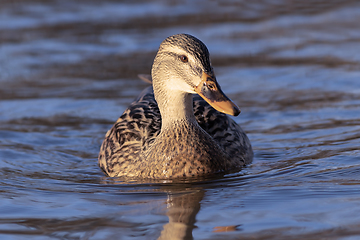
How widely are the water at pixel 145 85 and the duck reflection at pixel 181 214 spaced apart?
0.02m

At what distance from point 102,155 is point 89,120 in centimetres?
199

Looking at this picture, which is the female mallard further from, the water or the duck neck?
the water

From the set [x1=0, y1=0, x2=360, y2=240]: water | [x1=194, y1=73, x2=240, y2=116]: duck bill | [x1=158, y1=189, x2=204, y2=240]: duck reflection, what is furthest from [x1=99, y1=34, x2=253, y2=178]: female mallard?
[x1=158, y1=189, x2=204, y2=240]: duck reflection

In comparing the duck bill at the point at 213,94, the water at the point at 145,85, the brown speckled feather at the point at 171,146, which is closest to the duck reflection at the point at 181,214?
the water at the point at 145,85

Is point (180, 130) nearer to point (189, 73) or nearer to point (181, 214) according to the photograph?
point (189, 73)

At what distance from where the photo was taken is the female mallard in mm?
5883

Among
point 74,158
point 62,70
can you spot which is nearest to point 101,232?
point 74,158

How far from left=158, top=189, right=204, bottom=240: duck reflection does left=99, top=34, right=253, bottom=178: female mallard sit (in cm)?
51

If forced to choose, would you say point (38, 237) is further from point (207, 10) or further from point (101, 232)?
point (207, 10)

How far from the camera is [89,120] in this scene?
9.04 m

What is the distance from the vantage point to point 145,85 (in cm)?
1076

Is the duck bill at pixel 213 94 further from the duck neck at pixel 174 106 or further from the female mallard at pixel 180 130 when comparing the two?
the duck neck at pixel 174 106

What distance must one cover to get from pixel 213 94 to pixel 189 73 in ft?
1.05

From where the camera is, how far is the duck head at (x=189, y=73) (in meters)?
5.75
